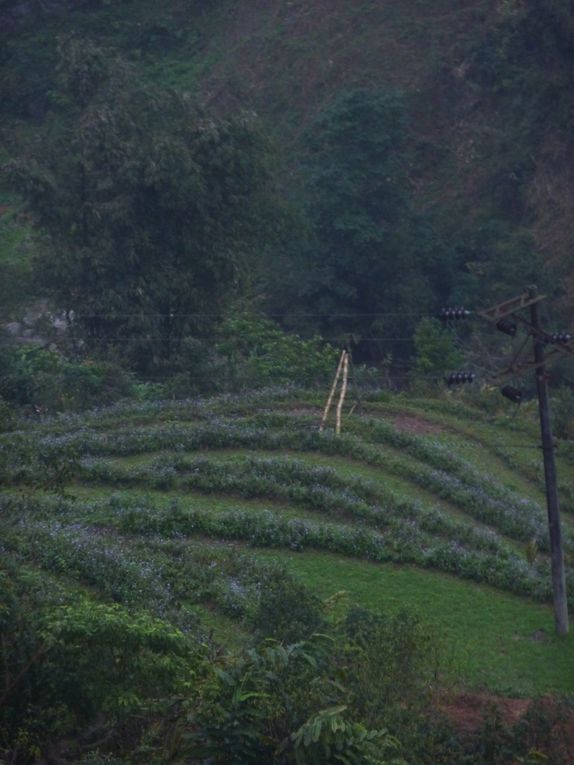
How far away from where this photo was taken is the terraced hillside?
15312mm

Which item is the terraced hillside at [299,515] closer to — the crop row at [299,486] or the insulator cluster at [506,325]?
the crop row at [299,486]

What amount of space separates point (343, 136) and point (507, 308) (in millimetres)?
25477

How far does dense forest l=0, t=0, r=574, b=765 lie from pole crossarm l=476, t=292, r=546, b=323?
2.62ft

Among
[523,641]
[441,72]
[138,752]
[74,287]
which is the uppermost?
[441,72]

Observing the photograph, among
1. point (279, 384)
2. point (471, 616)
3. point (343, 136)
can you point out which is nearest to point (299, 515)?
point (471, 616)

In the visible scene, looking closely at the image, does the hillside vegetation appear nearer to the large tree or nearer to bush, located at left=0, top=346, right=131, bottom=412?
bush, located at left=0, top=346, right=131, bottom=412

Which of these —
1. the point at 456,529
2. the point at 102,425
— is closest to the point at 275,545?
the point at 456,529

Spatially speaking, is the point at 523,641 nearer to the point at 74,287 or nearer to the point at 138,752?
the point at 138,752

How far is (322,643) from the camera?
10.3 metres

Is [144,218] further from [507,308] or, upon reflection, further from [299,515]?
[507,308]

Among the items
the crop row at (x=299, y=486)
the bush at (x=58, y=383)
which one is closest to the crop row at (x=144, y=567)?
the crop row at (x=299, y=486)

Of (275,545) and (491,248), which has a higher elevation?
(491,248)

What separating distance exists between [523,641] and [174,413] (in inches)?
447

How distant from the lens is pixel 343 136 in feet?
134
